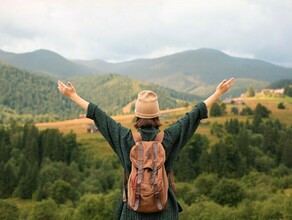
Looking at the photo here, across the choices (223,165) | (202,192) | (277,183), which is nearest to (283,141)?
(223,165)

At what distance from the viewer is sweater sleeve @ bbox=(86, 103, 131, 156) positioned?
5051 mm

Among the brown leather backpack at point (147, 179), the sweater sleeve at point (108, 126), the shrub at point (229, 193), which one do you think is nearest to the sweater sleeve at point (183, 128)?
the brown leather backpack at point (147, 179)

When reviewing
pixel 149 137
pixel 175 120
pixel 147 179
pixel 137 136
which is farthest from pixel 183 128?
pixel 175 120

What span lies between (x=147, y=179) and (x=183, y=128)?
821mm

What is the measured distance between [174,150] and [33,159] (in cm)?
9582

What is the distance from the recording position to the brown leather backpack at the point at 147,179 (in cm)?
458

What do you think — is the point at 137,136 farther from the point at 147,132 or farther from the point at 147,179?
the point at 147,179

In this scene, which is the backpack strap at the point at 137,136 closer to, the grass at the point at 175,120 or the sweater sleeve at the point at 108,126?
the sweater sleeve at the point at 108,126

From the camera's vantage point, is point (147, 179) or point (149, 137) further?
point (149, 137)

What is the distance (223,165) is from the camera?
93938 millimetres

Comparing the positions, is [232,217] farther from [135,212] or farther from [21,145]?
[21,145]

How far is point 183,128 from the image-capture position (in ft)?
16.7

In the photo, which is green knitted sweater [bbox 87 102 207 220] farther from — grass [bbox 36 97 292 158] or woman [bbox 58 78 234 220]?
grass [bbox 36 97 292 158]

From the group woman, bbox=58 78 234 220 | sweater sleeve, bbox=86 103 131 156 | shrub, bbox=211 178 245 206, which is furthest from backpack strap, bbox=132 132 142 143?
shrub, bbox=211 178 245 206
